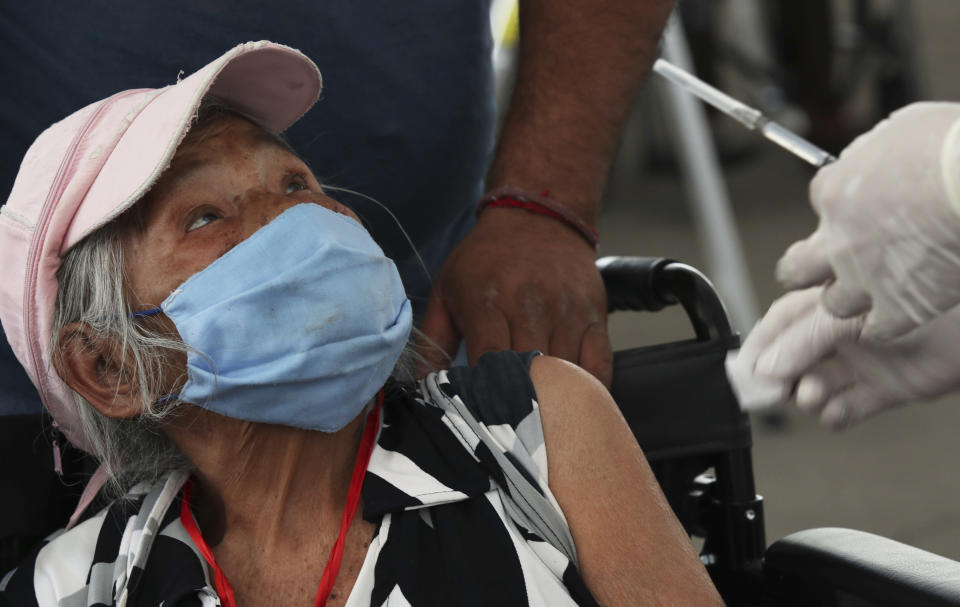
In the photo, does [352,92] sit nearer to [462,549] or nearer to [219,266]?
[219,266]

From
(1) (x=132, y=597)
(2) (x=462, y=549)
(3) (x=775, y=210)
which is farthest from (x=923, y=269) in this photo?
(3) (x=775, y=210)

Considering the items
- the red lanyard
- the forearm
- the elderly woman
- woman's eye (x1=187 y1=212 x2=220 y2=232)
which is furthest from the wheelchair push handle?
woman's eye (x1=187 y1=212 x2=220 y2=232)

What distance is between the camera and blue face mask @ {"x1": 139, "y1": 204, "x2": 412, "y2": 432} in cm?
138

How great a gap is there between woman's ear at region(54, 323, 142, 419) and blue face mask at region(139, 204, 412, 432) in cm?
13

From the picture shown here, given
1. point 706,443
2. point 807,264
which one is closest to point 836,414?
point 807,264

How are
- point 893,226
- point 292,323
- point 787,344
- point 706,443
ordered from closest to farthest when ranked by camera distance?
point 893,226
point 787,344
point 292,323
point 706,443

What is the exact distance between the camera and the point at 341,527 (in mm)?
1555

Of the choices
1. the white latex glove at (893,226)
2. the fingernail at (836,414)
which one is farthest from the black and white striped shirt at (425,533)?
the white latex glove at (893,226)

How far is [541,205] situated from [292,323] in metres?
0.59

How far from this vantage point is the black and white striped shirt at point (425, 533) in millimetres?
1468

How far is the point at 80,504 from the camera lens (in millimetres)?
1639

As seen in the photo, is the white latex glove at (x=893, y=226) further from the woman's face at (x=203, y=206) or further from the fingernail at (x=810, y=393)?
the woman's face at (x=203, y=206)

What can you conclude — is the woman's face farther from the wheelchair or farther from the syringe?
the syringe

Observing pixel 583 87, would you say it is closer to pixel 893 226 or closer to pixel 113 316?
pixel 113 316
